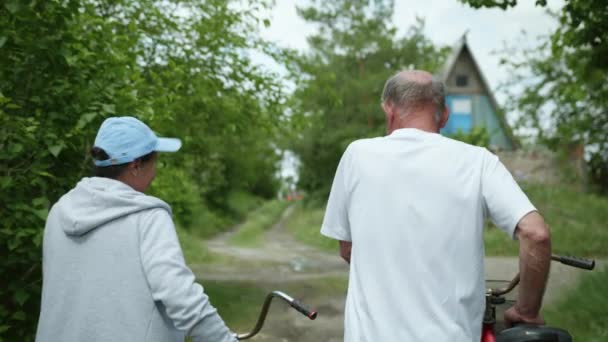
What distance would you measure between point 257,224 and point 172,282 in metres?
26.9

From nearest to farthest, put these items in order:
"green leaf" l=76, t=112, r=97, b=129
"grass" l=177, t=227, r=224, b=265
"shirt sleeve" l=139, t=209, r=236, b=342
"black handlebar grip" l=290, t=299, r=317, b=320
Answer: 1. "shirt sleeve" l=139, t=209, r=236, b=342
2. "black handlebar grip" l=290, t=299, r=317, b=320
3. "green leaf" l=76, t=112, r=97, b=129
4. "grass" l=177, t=227, r=224, b=265

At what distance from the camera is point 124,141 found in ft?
7.02

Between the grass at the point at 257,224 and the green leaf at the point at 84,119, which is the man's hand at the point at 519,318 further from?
the grass at the point at 257,224

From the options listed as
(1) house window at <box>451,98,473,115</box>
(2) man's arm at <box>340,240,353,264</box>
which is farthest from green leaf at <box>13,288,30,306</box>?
(1) house window at <box>451,98,473,115</box>

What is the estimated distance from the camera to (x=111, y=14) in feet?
25.4

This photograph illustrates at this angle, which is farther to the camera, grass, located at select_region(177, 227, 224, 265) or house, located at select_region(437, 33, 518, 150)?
house, located at select_region(437, 33, 518, 150)

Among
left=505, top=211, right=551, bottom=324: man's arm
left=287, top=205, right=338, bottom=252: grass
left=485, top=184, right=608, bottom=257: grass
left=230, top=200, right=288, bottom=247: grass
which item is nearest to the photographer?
left=505, top=211, right=551, bottom=324: man's arm

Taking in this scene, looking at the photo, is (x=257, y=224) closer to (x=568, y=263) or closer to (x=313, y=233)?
(x=313, y=233)

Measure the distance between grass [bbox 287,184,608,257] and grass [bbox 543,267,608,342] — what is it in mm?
4759

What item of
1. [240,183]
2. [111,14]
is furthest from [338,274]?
[240,183]

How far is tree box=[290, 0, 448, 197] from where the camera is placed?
1139 inches

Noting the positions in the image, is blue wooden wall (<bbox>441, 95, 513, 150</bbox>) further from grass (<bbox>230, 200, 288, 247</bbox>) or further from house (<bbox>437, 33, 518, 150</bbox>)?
grass (<bbox>230, 200, 288, 247</bbox>)

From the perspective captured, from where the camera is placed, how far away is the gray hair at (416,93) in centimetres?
212

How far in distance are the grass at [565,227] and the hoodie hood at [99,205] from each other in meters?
10.8
